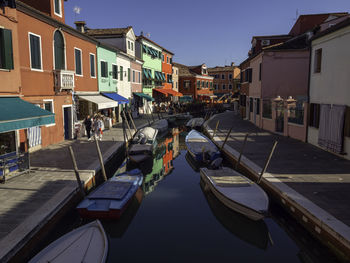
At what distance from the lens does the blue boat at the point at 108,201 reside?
8373 mm

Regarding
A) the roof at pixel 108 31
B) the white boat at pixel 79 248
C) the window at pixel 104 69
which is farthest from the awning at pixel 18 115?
the roof at pixel 108 31

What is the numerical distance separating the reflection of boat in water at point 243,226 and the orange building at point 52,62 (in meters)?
9.55

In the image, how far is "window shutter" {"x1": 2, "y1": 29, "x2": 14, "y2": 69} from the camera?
1057 cm

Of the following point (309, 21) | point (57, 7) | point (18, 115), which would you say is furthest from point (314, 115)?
point (57, 7)

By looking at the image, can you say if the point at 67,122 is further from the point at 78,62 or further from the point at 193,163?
the point at 193,163

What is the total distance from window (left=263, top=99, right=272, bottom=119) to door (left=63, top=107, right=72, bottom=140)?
46.2ft

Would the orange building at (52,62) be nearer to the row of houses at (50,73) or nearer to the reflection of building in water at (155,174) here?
the row of houses at (50,73)

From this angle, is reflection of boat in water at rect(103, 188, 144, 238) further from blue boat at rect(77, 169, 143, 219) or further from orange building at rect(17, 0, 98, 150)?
orange building at rect(17, 0, 98, 150)

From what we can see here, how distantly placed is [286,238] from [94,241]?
5.10 m

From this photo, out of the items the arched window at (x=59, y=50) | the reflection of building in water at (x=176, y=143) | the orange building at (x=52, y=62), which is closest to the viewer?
the orange building at (x=52, y=62)

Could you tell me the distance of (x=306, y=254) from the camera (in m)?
7.13

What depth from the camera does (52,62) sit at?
1537cm

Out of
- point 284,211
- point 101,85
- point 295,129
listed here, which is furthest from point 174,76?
point 284,211

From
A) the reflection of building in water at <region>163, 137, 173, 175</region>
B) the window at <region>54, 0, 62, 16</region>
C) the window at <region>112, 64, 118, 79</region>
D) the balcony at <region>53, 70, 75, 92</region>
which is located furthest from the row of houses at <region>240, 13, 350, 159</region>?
the window at <region>54, 0, 62, 16</region>
